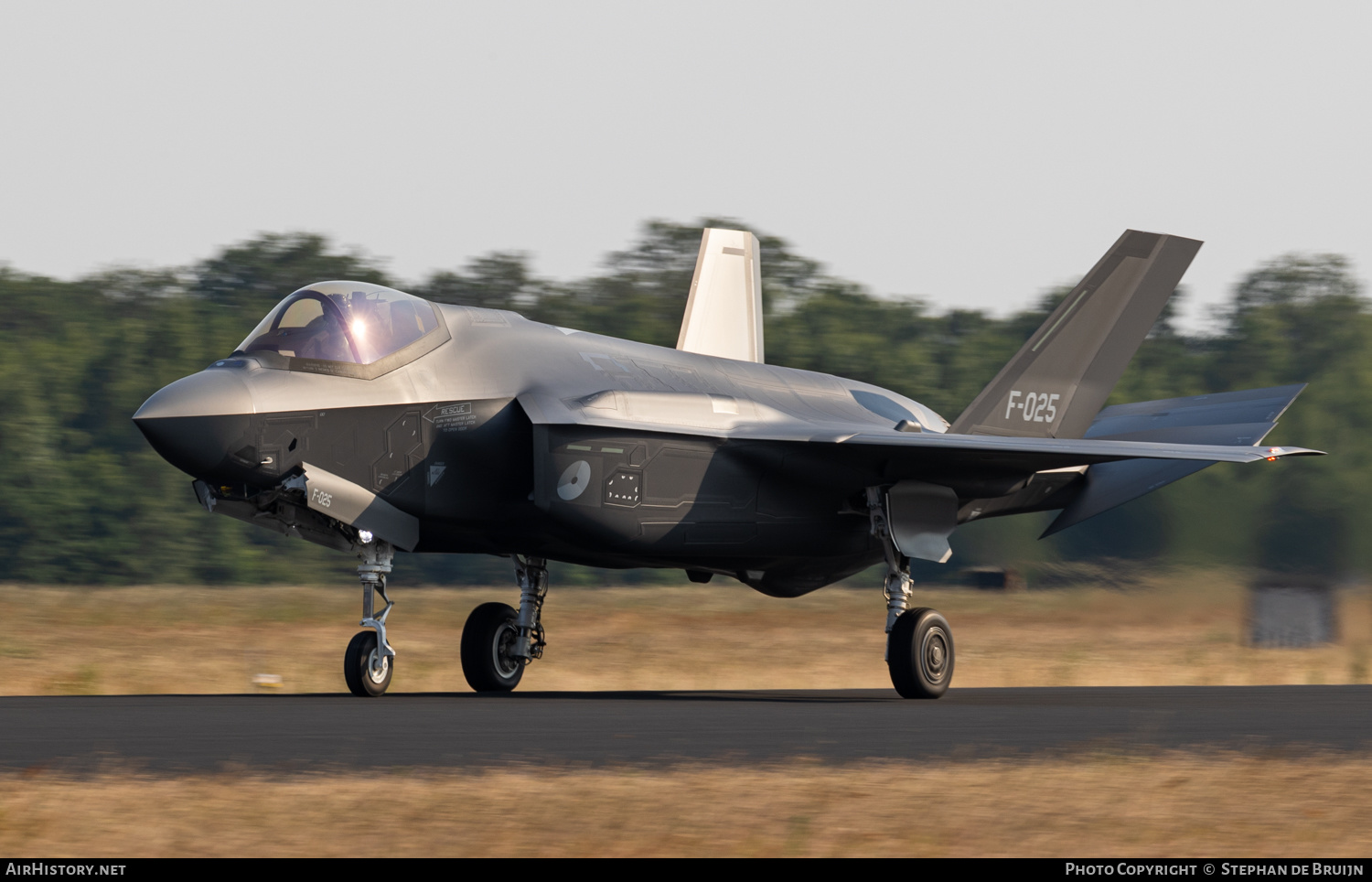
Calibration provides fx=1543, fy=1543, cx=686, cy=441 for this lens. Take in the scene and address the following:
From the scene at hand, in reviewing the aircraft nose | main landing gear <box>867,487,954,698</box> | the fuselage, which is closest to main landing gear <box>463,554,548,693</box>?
the fuselage

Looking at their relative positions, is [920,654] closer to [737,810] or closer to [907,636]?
[907,636]

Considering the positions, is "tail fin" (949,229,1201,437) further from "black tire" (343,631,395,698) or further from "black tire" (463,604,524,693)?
"black tire" (343,631,395,698)

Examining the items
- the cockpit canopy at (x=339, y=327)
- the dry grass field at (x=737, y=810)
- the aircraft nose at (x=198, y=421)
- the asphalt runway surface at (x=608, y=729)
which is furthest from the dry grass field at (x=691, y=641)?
the dry grass field at (x=737, y=810)

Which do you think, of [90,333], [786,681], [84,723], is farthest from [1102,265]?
[90,333]

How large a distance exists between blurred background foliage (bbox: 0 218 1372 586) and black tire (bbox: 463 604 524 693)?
11014mm

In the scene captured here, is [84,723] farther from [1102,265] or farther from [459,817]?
[1102,265]

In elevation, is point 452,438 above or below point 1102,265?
below

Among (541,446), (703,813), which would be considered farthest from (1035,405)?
(703,813)

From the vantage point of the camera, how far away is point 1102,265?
62.8 ft

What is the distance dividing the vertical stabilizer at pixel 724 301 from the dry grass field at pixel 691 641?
4.68 metres

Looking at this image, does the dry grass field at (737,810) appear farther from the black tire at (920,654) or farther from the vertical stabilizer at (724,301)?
the vertical stabilizer at (724,301)

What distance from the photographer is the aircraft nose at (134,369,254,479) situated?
12.3 meters

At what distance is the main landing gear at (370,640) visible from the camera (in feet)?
45.5

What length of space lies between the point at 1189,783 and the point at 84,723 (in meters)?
7.34
